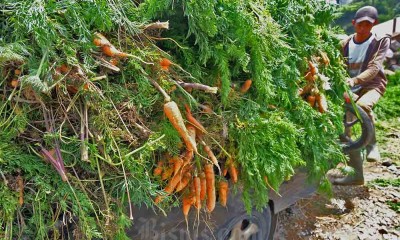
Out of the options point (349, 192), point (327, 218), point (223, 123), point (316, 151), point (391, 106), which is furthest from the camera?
point (391, 106)

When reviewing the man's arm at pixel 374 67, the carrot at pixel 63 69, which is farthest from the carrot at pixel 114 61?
the man's arm at pixel 374 67

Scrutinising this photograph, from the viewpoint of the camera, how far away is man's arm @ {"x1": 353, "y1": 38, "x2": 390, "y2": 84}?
4.47m

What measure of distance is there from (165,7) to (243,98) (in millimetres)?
656

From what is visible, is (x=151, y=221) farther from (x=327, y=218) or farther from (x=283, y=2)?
(x=327, y=218)

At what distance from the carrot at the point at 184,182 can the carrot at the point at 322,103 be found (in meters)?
1.20

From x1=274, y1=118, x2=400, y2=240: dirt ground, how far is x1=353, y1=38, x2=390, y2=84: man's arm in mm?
1158

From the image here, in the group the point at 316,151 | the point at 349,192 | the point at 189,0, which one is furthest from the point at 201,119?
the point at 349,192

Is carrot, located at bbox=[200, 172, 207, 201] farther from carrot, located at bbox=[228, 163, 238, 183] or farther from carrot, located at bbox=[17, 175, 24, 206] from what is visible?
carrot, located at bbox=[17, 175, 24, 206]

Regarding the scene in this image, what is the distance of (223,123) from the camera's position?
2182 millimetres

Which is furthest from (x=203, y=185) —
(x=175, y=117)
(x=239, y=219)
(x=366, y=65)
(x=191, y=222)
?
(x=366, y=65)

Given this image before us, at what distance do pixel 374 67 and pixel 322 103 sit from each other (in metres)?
2.09

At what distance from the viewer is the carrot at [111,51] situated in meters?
1.83

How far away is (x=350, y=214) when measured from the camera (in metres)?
4.00

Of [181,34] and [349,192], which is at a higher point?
[181,34]
